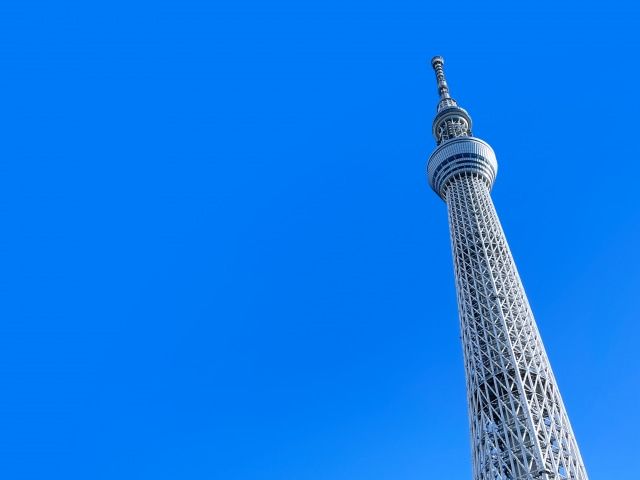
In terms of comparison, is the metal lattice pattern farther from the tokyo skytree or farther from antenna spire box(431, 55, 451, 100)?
antenna spire box(431, 55, 451, 100)

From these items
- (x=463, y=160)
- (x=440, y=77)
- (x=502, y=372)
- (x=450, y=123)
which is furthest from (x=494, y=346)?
(x=440, y=77)

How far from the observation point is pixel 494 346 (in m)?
51.5

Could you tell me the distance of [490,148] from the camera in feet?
235

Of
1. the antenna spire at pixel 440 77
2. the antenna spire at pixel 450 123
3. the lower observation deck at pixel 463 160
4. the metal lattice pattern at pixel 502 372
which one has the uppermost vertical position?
the antenna spire at pixel 440 77

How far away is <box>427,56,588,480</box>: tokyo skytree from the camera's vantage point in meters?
44.3

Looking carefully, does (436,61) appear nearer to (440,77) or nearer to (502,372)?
(440,77)

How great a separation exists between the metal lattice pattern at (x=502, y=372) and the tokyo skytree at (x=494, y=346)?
0.22 ft

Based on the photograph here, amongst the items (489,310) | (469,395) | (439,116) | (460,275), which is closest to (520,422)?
(469,395)

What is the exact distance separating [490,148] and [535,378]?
2987 centimetres

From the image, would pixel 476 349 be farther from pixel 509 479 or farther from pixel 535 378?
pixel 509 479

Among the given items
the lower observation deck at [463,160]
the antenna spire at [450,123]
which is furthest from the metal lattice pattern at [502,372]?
the antenna spire at [450,123]

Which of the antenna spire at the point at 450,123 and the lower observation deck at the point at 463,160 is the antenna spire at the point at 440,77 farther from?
the lower observation deck at the point at 463,160

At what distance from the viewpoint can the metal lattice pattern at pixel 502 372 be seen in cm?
4403

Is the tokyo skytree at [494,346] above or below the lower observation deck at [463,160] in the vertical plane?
below
